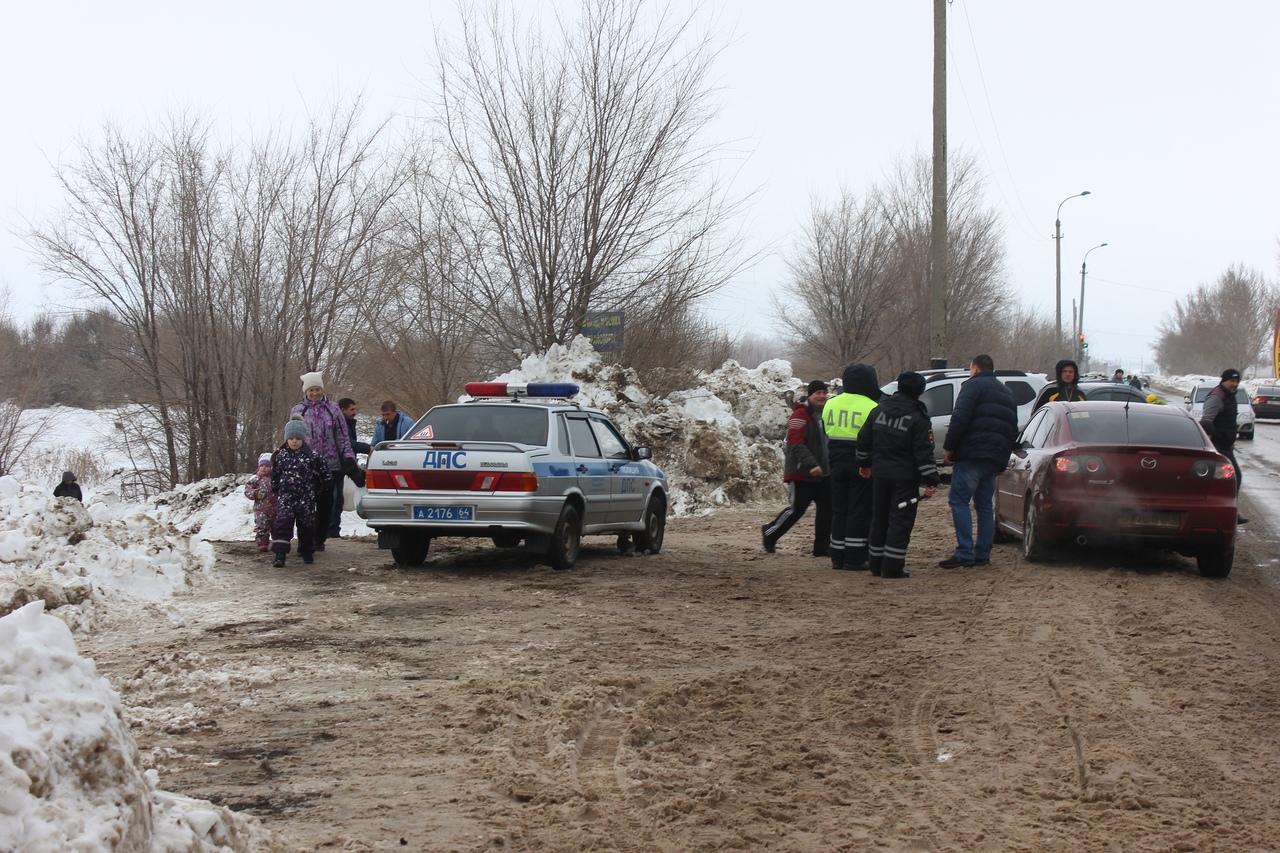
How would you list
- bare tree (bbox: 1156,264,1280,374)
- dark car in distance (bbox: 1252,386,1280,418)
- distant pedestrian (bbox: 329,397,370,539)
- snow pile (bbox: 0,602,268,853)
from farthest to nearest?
bare tree (bbox: 1156,264,1280,374) → dark car in distance (bbox: 1252,386,1280,418) → distant pedestrian (bbox: 329,397,370,539) → snow pile (bbox: 0,602,268,853)

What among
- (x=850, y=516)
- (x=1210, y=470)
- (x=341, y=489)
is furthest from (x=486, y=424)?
(x=1210, y=470)

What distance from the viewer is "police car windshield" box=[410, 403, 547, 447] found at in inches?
412

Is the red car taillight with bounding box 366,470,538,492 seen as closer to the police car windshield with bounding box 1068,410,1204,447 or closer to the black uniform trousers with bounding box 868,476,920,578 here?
the black uniform trousers with bounding box 868,476,920,578

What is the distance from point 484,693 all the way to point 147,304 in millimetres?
17436

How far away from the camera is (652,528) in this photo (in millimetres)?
12602

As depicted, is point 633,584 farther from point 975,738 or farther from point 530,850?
point 530,850

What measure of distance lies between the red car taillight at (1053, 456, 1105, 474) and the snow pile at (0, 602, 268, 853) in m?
→ 8.29

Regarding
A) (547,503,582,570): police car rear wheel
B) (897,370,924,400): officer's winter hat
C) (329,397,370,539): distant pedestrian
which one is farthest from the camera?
(329,397,370,539): distant pedestrian

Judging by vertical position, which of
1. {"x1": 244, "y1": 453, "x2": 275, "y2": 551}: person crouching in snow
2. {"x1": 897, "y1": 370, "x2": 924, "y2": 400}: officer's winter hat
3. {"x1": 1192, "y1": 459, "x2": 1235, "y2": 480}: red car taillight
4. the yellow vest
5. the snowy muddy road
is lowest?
the snowy muddy road

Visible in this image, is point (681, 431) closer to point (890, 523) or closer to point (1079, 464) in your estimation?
point (890, 523)

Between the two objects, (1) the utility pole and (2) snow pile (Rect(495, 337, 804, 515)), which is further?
(1) the utility pole

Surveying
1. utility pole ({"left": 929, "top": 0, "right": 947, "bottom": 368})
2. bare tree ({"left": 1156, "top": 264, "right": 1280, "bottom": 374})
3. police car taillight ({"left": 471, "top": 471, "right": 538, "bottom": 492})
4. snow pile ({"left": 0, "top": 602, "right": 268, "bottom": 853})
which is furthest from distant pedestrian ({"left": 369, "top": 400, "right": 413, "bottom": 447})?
bare tree ({"left": 1156, "top": 264, "right": 1280, "bottom": 374})

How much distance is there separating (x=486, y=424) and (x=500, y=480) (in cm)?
89

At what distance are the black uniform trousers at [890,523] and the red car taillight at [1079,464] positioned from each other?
130 cm
